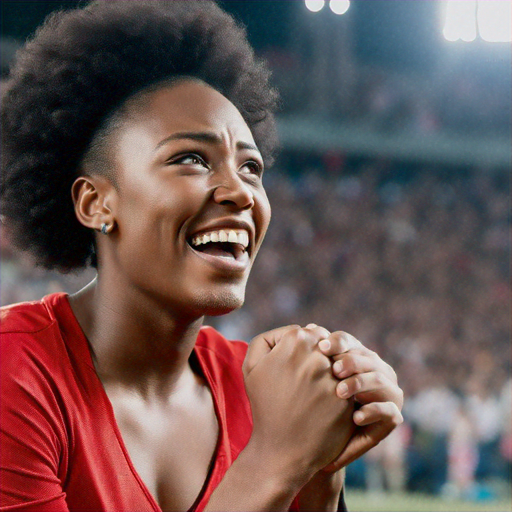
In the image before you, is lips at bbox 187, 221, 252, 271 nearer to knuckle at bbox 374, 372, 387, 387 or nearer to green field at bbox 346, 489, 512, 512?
knuckle at bbox 374, 372, 387, 387

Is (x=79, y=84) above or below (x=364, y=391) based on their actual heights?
above

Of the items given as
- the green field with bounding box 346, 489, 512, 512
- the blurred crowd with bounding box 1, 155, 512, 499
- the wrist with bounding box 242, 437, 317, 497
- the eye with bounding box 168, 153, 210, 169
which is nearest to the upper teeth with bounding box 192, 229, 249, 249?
the eye with bounding box 168, 153, 210, 169

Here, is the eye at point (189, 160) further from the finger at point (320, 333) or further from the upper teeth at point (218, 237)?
the finger at point (320, 333)

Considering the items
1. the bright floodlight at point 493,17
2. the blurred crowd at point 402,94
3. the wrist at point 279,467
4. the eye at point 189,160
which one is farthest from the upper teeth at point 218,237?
the blurred crowd at point 402,94

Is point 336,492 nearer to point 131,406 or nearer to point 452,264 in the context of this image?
point 131,406

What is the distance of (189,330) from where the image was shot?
137 centimetres

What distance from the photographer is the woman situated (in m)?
1.12

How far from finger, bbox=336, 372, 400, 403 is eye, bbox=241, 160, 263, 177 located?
482 millimetres

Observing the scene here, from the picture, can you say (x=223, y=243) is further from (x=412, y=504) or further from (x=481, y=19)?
(x=412, y=504)

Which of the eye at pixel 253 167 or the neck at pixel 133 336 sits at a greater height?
the eye at pixel 253 167

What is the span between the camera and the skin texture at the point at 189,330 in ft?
3.66

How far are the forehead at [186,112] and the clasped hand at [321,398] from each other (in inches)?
16.4

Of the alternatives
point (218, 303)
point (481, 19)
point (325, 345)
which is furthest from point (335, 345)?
point (481, 19)

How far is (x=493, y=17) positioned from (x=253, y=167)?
138 centimetres
